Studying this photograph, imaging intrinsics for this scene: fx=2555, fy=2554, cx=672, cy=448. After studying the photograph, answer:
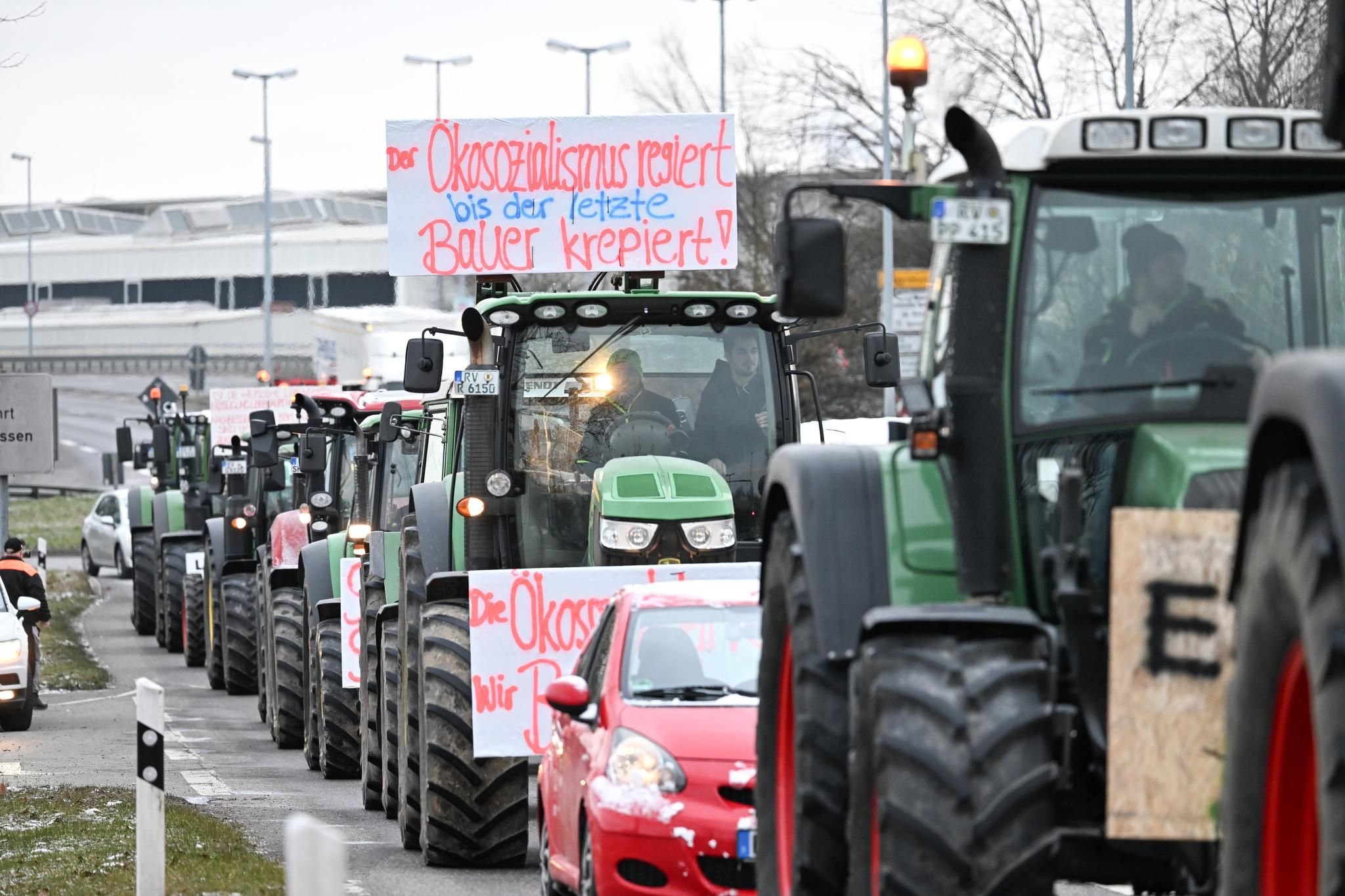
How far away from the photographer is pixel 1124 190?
22.2ft

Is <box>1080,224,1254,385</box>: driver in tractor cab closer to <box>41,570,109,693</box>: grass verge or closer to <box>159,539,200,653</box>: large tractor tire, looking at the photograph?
<box>41,570,109,693</box>: grass verge

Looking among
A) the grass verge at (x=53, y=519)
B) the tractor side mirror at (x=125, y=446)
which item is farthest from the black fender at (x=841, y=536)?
the grass verge at (x=53, y=519)

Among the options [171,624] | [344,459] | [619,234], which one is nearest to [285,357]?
[171,624]

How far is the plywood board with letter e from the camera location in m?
5.59

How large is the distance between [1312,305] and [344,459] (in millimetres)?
15865

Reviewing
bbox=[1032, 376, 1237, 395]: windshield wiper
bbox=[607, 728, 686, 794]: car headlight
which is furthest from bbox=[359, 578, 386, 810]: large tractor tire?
bbox=[1032, 376, 1237, 395]: windshield wiper

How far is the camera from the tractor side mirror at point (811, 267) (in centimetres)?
637

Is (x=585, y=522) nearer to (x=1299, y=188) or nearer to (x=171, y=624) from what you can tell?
(x=1299, y=188)

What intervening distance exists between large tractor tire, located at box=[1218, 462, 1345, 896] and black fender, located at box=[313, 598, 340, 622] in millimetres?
15026

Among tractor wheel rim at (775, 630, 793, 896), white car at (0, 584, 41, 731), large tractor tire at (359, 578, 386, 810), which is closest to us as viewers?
tractor wheel rim at (775, 630, 793, 896)

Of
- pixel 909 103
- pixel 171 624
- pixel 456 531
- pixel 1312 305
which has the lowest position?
pixel 171 624

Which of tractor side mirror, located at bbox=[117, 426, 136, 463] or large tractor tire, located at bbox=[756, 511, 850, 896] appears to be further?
tractor side mirror, located at bbox=[117, 426, 136, 463]

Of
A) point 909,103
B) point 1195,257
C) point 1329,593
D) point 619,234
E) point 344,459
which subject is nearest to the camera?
point 1329,593

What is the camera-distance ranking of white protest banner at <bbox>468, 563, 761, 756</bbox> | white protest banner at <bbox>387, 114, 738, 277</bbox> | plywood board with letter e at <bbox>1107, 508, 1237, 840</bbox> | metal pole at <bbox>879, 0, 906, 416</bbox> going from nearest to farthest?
plywood board with letter e at <bbox>1107, 508, 1237, 840</bbox>, white protest banner at <bbox>468, 563, 761, 756</bbox>, white protest banner at <bbox>387, 114, 738, 277</bbox>, metal pole at <bbox>879, 0, 906, 416</bbox>
